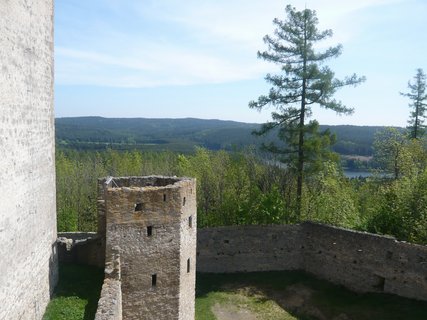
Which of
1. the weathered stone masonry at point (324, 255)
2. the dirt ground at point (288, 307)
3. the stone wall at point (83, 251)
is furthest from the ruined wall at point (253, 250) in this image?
the stone wall at point (83, 251)

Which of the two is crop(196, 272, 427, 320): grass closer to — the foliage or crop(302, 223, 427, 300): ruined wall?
crop(302, 223, 427, 300): ruined wall

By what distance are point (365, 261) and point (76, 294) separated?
13.5 m

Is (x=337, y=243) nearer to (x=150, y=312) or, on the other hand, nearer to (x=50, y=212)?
(x=150, y=312)

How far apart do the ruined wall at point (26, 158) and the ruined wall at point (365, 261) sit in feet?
44.1

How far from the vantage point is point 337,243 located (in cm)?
2239

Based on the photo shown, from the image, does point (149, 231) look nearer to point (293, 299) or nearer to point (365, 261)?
point (293, 299)

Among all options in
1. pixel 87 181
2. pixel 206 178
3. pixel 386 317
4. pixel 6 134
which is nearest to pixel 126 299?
pixel 6 134

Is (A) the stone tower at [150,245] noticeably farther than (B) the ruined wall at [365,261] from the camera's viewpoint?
No

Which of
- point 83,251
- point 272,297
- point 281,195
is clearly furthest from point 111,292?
point 281,195

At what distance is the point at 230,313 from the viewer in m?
20.4

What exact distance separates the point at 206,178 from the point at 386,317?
19.5 m

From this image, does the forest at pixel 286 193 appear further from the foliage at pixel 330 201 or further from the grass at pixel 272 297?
the grass at pixel 272 297

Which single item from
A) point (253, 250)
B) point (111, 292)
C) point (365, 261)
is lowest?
point (253, 250)

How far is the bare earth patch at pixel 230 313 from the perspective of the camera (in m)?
20.0
